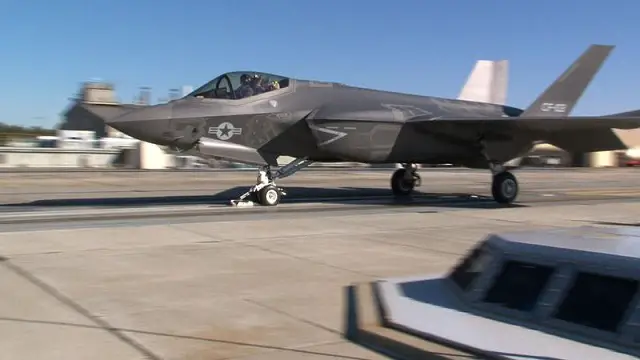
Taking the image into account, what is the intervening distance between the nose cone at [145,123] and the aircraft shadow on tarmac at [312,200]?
2.30m

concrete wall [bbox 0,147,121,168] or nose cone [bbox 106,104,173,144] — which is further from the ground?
nose cone [bbox 106,104,173,144]

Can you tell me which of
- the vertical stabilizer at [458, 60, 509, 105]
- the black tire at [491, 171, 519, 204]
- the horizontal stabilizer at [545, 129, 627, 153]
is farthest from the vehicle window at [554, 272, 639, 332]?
the vertical stabilizer at [458, 60, 509, 105]

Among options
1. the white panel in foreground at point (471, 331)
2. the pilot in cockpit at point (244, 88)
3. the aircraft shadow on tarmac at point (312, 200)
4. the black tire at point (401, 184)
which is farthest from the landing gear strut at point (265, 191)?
the white panel in foreground at point (471, 331)

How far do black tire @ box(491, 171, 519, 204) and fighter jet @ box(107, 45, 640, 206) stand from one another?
0.09ft

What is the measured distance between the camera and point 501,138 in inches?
730

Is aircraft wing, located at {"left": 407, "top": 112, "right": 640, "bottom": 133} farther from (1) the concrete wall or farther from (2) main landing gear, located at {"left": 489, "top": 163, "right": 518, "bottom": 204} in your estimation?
(1) the concrete wall

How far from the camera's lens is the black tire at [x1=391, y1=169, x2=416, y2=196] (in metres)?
20.4

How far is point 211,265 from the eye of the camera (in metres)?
8.11

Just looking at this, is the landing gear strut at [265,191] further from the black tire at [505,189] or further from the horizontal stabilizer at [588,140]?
the horizontal stabilizer at [588,140]

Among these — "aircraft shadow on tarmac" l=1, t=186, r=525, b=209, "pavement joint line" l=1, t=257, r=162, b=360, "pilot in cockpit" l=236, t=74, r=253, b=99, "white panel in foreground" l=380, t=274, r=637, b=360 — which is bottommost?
"pavement joint line" l=1, t=257, r=162, b=360

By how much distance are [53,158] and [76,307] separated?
4330 centimetres

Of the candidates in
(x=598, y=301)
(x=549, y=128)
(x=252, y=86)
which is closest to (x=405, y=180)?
(x=549, y=128)

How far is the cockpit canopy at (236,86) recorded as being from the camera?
15562 mm

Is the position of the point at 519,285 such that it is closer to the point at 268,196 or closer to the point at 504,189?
the point at 268,196
